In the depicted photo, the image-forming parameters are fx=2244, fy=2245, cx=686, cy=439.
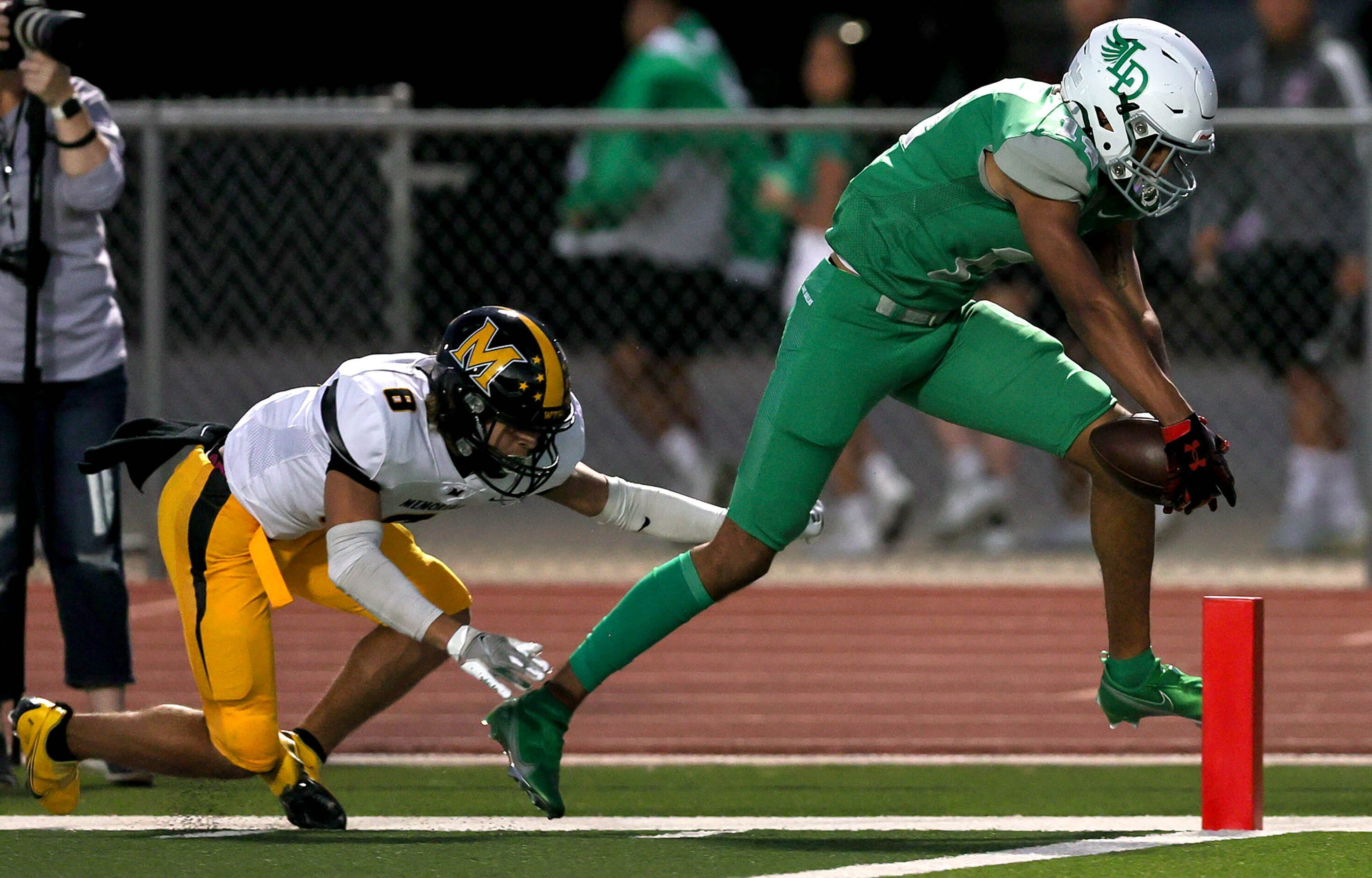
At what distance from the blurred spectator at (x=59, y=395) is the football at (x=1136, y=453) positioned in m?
2.58

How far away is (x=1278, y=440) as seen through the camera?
31.6 feet

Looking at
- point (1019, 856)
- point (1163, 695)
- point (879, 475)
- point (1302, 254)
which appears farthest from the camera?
point (879, 475)

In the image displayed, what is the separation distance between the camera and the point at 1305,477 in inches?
373

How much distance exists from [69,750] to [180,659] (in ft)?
7.80

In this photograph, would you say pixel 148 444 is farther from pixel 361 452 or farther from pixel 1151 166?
pixel 1151 166

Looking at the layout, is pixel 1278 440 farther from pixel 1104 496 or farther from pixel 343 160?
pixel 1104 496

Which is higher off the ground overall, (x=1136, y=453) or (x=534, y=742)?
(x=1136, y=453)

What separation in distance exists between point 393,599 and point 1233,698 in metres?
1.77

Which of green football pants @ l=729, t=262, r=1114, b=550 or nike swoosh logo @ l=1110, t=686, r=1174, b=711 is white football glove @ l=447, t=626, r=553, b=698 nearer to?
green football pants @ l=729, t=262, r=1114, b=550

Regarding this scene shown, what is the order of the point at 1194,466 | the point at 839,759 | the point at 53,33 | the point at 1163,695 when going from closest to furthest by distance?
the point at 1194,466 → the point at 1163,695 → the point at 53,33 → the point at 839,759

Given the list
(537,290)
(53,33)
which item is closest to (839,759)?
(53,33)

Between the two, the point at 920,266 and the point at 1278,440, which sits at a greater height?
the point at 920,266

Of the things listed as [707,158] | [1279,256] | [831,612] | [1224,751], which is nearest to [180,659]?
[831,612]

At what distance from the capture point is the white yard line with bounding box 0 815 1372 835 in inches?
198
